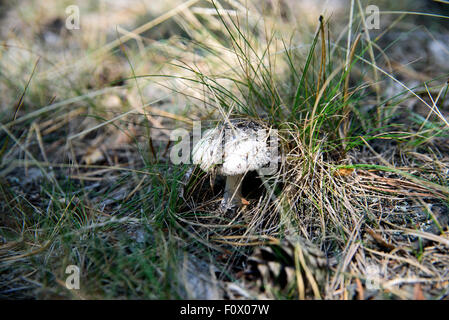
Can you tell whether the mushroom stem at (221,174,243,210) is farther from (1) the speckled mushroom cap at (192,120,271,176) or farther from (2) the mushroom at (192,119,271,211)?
(1) the speckled mushroom cap at (192,120,271,176)

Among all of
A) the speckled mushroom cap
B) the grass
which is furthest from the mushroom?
the grass

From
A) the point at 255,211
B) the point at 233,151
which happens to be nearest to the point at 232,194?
the point at 255,211

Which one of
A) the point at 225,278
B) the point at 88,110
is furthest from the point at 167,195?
the point at 88,110

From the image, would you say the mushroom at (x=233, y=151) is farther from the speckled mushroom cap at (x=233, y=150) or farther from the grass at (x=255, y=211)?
the grass at (x=255, y=211)

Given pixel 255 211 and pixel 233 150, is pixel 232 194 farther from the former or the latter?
pixel 233 150

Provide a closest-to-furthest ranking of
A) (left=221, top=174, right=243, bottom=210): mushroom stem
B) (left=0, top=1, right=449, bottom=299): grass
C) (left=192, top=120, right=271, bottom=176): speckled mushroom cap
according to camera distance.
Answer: (left=0, top=1, right=449, bottom=299): grass < (left=192, top=120, right=271, bottom=176): speckled mushroom cap < (left=221, top=174, right=243, bottom=210): mushroom stem

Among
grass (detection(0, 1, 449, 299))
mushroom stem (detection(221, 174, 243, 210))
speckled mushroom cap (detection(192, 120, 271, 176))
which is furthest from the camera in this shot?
mushroom stem (detection(221, 174, 243, 210))
